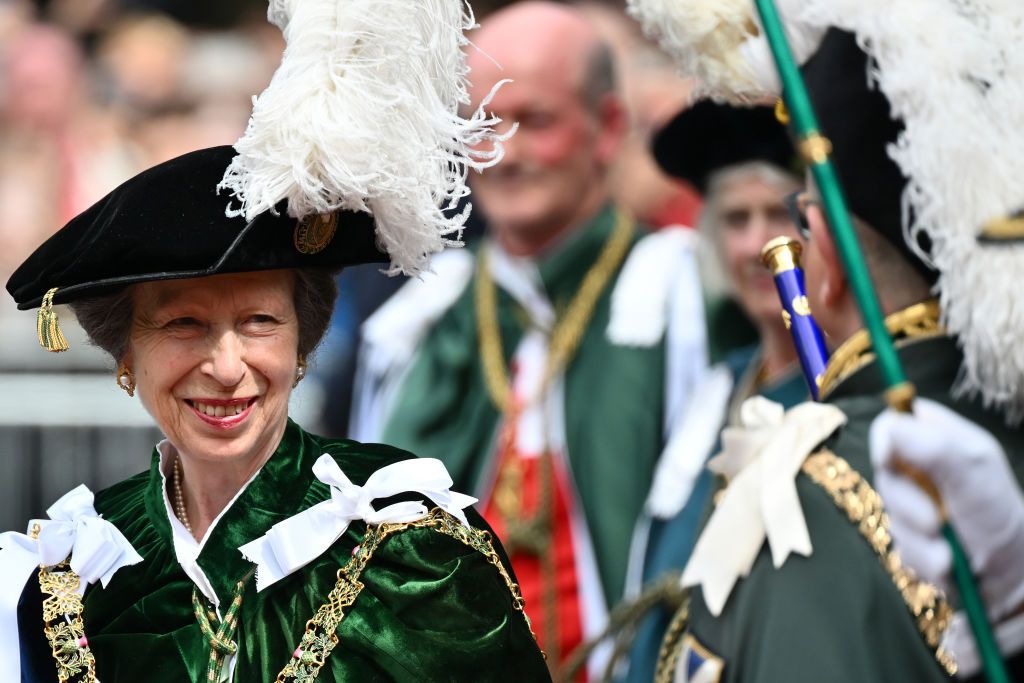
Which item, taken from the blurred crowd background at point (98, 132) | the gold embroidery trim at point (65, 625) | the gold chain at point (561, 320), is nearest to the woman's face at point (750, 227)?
the gold chain at point (561, 320)

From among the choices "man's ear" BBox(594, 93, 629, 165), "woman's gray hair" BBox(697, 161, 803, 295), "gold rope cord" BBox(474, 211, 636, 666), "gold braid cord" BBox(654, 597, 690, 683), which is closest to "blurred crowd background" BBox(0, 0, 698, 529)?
"man's ear" BBox(594, 93, 629, 165)

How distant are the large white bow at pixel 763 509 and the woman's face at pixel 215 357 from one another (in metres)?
A: 0.82

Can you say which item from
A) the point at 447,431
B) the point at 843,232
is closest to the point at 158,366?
the point at 843,232

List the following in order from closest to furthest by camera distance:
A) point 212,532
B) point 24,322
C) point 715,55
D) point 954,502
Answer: point 954,502, point 212,532, point 715,55, point 24,322

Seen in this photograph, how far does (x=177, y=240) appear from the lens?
2.84 metres

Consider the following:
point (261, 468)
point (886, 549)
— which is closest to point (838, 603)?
point (886, 549)

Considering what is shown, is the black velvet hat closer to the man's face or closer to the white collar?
the white collar

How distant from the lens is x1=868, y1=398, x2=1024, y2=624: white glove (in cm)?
254

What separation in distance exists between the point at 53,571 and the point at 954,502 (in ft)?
5.19

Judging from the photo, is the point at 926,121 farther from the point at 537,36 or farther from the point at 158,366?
the point at 537,36

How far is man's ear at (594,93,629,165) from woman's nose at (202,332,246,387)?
324 centimetres

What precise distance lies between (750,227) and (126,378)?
2.66 metres

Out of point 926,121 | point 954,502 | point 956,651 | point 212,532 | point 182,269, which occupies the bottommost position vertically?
point 956,651

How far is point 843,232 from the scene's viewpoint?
8.50 ft
